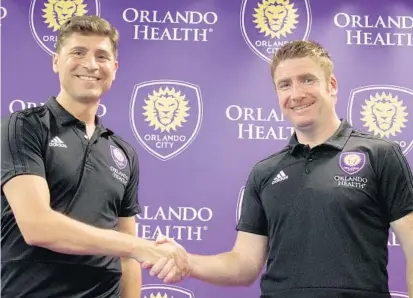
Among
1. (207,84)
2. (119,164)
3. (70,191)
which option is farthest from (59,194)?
(207,84)

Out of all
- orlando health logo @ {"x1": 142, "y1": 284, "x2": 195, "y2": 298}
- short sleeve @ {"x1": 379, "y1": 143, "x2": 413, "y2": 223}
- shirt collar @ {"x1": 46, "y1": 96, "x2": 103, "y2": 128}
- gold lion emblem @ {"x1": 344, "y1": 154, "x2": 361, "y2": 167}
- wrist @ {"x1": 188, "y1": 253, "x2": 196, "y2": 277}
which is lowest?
orlando health logo @ {"x1": 142, "y1": 284, "x2": 195, "y2": 298}

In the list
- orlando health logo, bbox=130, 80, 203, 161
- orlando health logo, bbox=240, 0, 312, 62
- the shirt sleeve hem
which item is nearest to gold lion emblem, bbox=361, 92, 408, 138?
orlando health logo, bbox=240, 0, 312, 62

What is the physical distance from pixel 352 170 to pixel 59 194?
3.48 feet

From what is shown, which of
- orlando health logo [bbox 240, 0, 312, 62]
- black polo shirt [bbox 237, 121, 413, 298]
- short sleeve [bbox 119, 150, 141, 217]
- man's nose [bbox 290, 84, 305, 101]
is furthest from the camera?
orlando health logo [bbox 240, 0, 312, 62]

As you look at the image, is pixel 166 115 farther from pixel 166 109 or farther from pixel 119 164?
pixel 119 164

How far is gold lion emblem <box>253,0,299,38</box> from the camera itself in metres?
3.25

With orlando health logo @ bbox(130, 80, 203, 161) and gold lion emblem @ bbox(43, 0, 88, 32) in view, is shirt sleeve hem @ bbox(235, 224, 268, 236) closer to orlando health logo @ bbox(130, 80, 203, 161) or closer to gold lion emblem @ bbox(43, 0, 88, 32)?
orlando health logo @ bbox(130, 80, 203, 161)

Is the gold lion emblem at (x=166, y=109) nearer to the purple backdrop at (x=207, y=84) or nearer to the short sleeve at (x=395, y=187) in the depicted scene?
the purple backdrop at (x=207, y=84)

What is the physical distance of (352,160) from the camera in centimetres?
193

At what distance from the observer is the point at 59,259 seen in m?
1.91

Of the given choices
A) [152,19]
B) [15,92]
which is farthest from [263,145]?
[15,92]

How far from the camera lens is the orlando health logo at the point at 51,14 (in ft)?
10.7

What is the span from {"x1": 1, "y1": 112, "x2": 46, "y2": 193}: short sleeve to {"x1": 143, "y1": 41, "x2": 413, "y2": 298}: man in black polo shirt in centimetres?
62

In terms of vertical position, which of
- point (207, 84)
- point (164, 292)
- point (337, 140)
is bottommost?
point (164, 292)
